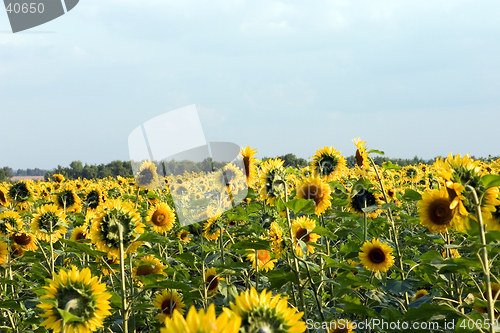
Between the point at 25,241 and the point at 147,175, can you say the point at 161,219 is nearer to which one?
the point at 147,175

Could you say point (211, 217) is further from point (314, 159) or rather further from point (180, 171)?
point (314, 159)

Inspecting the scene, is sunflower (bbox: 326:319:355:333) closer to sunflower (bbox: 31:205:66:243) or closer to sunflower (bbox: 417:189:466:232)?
sunflower (bbox: 417:189:466:232)

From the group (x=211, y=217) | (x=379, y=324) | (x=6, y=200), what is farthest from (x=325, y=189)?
(x=6, y=200)

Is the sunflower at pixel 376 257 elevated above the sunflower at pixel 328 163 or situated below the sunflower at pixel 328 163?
below

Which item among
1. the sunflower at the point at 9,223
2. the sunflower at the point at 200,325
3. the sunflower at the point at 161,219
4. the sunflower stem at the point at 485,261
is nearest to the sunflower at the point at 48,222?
the sunflower at the point at 9,223

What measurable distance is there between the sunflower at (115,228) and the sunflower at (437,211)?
1708 mm

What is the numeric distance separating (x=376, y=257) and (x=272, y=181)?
43.2 inches

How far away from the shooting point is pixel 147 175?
4324mm

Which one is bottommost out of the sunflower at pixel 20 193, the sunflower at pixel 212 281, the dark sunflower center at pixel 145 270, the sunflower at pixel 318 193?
the sunflower at pixel 212 281

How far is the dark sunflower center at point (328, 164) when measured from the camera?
4.20 metres

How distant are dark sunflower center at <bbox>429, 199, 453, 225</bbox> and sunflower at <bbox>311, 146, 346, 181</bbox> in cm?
191

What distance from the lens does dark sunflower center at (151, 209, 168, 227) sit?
3.47 m

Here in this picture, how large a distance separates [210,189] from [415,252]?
3.49m

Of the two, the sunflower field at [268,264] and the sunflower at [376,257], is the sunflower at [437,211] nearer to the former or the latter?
the sunflower field at [268,264]
